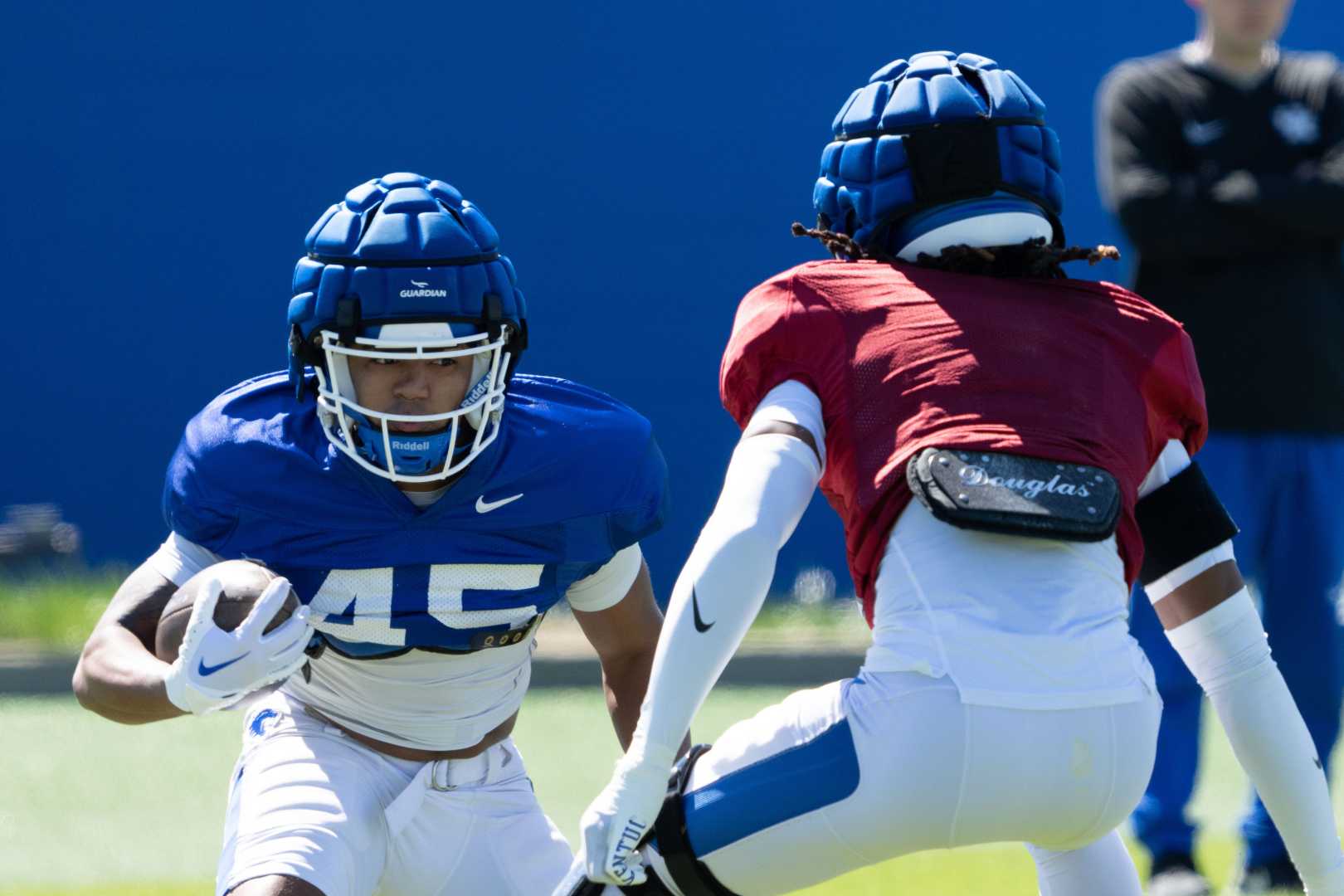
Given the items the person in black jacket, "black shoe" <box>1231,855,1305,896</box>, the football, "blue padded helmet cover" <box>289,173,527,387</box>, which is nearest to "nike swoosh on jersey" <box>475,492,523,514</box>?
"blue padded helmet cover" <box>289,173,527,387</box>

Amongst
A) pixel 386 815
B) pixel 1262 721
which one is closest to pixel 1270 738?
pixel 1262 721

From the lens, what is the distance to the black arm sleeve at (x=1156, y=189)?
4.62 meters

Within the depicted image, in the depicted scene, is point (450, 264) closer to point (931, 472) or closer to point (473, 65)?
point (931, 472)

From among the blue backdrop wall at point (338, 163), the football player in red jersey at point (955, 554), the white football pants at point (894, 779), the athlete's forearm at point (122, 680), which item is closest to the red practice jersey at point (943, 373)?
the football player in red jersey at point (955, 554)

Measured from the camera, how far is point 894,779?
2385mm

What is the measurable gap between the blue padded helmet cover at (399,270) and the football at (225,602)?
1.39ft

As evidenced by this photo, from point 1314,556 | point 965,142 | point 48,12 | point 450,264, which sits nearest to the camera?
point 965,142

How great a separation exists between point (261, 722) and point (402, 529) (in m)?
0.41

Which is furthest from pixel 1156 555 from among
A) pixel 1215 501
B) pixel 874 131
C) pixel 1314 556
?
pixel 1314 556

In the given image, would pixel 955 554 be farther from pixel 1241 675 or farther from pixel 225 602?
pixel 225 602

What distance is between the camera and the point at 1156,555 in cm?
278

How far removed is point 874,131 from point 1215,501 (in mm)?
691

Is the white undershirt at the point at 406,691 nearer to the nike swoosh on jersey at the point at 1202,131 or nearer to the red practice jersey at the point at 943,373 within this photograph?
the red practice jersey at the point at 943,373

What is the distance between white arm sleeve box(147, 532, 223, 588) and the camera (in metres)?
3.07
